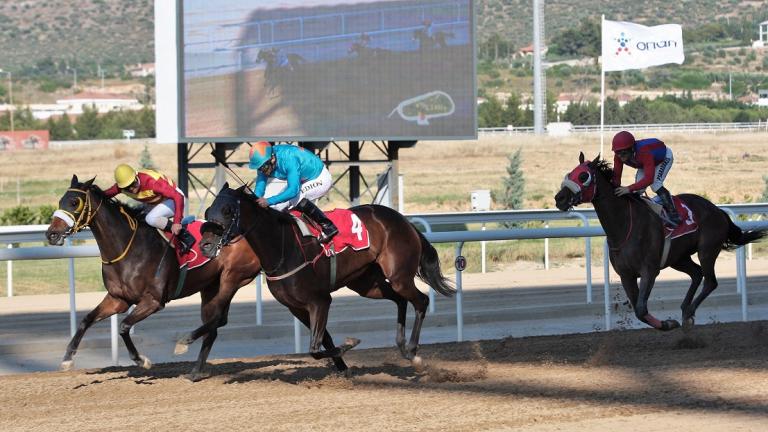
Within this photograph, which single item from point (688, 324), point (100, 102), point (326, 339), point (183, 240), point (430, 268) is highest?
point (100, 102)

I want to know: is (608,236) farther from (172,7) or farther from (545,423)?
(172,7)

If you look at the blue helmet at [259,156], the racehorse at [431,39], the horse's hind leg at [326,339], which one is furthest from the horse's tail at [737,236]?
the racehorse at [431,39]

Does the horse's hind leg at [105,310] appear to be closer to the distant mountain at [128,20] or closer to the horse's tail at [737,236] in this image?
the horse's tail at [737,236]

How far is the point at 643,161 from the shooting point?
28.8 feet

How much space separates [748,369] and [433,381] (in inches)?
71.3

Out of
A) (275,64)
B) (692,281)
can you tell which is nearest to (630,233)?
(692,281)

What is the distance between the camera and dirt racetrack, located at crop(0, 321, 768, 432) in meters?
5.60

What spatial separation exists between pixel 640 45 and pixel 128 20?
371 ft

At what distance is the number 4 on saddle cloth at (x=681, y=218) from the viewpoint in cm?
873

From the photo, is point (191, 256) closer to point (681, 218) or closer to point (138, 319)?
point (138, 319)

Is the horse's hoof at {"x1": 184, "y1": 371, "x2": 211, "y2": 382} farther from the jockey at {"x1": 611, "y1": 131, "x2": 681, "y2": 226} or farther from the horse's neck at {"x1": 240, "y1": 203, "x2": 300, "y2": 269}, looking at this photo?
the jockey at {"x1": 611, "y1": 131, "x2": 681, "y2": 226}

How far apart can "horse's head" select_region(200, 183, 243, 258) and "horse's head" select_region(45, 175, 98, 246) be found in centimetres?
80

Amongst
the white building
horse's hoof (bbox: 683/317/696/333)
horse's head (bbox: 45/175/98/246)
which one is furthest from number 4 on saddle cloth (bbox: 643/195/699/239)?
the white building

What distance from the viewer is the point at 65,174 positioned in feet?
145
